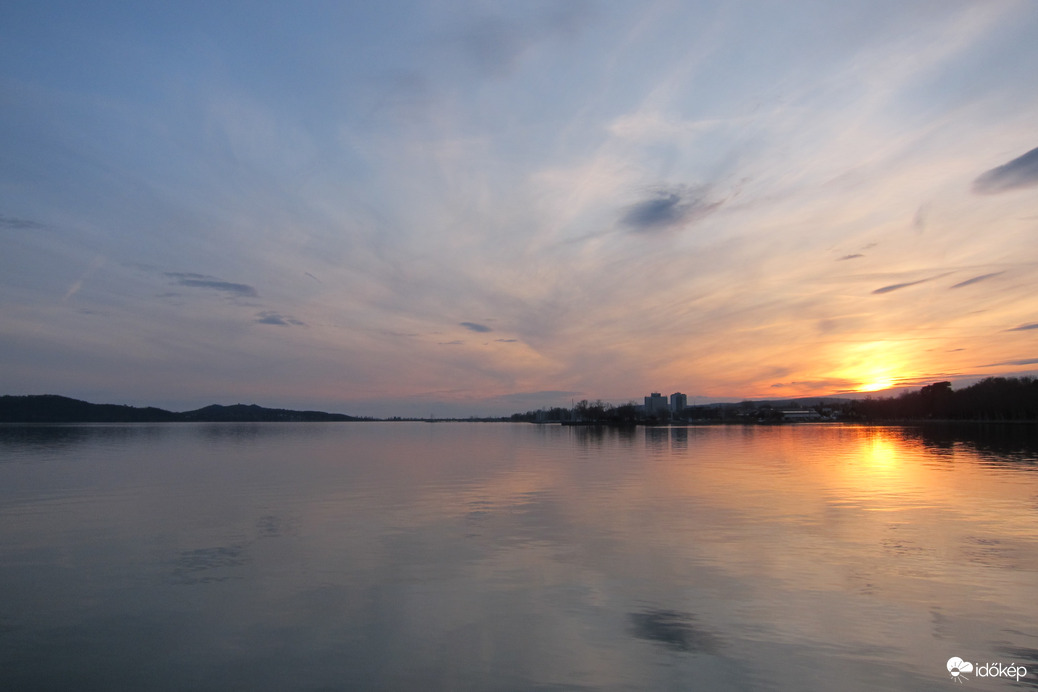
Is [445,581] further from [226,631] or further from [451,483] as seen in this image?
[451,483]

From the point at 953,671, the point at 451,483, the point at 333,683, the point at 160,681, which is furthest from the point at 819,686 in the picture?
the point at 451,483

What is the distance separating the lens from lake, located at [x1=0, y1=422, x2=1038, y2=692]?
1091 centimetres
